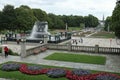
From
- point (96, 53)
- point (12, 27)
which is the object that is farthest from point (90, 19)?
point (96, 53)

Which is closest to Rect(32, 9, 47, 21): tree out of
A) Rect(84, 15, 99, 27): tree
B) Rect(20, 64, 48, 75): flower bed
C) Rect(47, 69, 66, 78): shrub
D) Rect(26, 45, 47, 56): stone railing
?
Rect(26, 45, 47, 56): stone railing

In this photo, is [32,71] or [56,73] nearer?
[56,73]

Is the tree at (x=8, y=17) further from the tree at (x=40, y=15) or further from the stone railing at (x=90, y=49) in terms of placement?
the stone railing at (x=90, y=49)

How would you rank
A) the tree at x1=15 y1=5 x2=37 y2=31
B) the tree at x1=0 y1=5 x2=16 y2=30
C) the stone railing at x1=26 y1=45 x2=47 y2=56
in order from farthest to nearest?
the tree at x1=15 y1=5 x2=37 y2=31, the tree at x1=0 y1=5 x2=16 y2=30, the stone railing at x1=26 y1=45 x2=47 y2=56

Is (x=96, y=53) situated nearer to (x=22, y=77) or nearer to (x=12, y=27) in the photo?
(x=22, y=77)

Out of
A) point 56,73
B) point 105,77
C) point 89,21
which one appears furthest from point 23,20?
point 89,21

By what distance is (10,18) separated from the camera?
207 ft

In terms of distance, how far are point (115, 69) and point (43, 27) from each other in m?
33.9

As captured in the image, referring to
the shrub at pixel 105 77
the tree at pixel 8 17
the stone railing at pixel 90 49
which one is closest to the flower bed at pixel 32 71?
the shrub at pixel 105 77

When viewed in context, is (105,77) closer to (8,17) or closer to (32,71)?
(32,71)

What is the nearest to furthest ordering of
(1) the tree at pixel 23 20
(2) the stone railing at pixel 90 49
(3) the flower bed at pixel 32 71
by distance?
1. (3) the flower bed at pixel 32 71
2. (2) the stone railing at pixel 90 49
3. (1) the tree at pixel 23 20

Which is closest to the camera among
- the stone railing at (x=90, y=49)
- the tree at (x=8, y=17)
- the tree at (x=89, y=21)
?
the stone railing at (x=90, y=49)

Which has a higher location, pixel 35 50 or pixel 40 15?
pixel 40 15

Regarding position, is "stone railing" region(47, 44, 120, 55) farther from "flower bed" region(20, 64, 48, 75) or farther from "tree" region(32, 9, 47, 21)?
"tree" region(32, 9, 47, 21)
